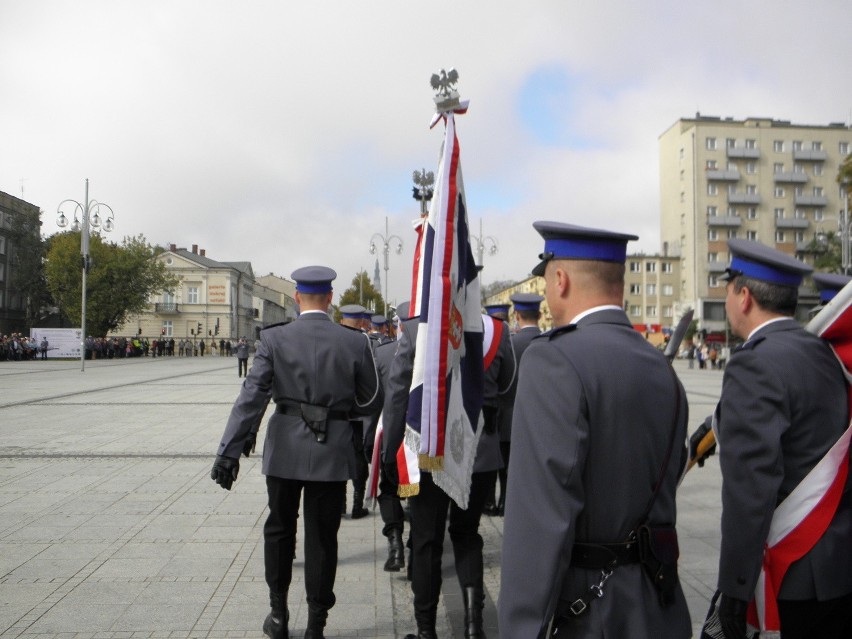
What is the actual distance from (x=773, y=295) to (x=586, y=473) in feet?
4.34

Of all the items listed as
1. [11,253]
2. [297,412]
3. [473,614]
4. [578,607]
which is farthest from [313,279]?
[11,253]

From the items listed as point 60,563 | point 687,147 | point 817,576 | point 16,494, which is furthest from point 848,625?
point 687,147

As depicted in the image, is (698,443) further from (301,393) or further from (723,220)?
(723,220)

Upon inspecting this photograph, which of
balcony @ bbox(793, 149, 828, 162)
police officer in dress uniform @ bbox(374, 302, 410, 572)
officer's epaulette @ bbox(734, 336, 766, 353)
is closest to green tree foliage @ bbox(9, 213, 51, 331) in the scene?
police officer in dress uniform @ bbox(374, 302, 410, 572)

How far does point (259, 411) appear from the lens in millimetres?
4570

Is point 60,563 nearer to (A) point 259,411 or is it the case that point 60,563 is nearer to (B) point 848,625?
(A) point 259,411

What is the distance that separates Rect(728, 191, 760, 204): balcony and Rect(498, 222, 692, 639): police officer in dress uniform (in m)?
86.5

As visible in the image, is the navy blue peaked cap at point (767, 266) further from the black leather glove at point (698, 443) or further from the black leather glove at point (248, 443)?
the black leather glove at point (248, 443)

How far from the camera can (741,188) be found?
82.8 m

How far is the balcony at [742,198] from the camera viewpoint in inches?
3231

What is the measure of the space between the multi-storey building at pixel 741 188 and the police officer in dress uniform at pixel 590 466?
81.8 m

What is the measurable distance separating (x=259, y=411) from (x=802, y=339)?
298cm

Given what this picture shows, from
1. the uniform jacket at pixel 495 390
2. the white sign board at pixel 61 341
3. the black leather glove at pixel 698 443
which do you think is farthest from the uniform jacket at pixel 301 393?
the white sign board at pixel 61 341

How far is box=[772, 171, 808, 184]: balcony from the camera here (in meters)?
83.1
